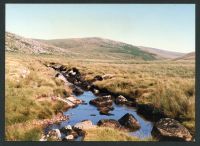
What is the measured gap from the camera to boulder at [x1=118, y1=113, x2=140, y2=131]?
52.9 feet

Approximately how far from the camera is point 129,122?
16203 millimetres

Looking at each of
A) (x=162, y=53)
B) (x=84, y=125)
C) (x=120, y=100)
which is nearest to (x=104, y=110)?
(x=120, y=100)

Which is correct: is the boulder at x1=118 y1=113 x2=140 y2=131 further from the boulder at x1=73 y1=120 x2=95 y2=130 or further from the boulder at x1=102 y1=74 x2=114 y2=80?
the boulder at x1=102 y1=74 x2=114 y2=80

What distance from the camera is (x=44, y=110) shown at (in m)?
16.5

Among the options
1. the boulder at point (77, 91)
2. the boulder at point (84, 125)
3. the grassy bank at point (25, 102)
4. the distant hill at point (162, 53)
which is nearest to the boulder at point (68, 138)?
the boulder at point (84, 125)

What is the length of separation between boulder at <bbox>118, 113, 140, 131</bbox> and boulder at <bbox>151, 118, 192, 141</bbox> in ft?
3.45

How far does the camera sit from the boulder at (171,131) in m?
14.7

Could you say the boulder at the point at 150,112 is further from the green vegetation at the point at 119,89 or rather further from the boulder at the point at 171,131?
the boulder at the point at 171,131

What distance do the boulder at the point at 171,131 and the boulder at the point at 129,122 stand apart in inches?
41.4

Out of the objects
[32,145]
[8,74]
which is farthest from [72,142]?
[8,74]

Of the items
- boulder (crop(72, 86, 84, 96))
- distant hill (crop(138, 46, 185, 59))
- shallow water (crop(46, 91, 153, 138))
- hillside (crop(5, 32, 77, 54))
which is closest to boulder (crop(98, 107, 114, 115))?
shallow water (crop(46, 91, 153, 138))

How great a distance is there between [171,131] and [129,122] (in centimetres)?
193

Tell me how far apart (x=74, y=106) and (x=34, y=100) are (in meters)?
2.32

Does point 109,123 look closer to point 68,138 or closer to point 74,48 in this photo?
point 68,138
